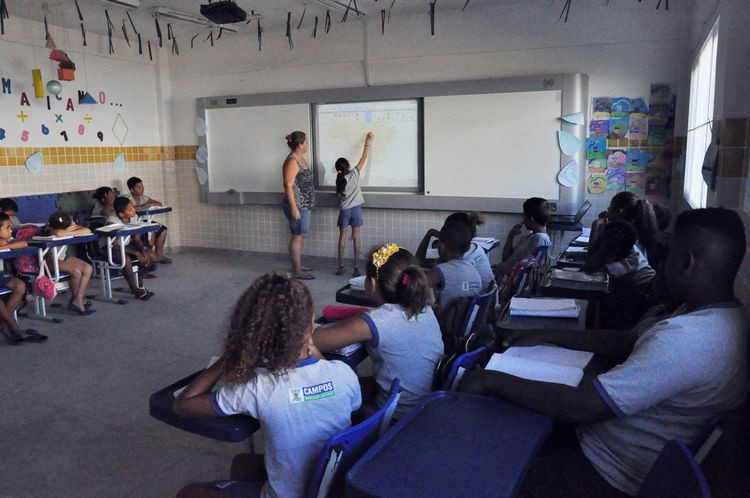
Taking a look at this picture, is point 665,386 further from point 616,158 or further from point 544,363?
point 616,158

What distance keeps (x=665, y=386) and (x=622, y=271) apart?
6.46 ft

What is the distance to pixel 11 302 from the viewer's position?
4562 millimetres

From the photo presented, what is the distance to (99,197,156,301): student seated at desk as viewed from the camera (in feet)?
18.6

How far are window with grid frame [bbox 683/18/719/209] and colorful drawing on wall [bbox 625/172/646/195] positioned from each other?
57 cm

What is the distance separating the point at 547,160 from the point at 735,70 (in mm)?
3397

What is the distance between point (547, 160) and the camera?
6043 millimetres

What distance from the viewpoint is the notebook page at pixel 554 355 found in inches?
67.7

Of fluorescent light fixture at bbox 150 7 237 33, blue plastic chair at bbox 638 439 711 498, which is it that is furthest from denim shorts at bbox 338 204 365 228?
blue plastic chair at bbox 638 439 711 498

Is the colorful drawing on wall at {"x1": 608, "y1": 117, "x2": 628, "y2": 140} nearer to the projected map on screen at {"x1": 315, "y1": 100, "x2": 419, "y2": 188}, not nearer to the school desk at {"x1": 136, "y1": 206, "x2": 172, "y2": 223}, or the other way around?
the projected map on screen at {"x1": 315, "y1": 100, "x2": 419, "y2": 188}

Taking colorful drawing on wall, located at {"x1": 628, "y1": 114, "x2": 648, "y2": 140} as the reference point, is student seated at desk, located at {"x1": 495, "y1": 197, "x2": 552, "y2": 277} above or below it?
below

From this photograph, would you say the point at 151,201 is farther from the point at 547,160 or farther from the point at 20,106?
the point at 547,160

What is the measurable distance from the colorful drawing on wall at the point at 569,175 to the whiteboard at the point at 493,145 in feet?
0.20

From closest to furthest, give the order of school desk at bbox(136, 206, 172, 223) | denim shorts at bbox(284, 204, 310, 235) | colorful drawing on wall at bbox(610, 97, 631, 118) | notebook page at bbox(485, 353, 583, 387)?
notebook page at bbox(485, 353, 583, 387) → colorful drawing on wall at bbox(610, 97, 631, 118) → denim shorts at bbox(284, 204, 310, 235) → school desk at bbox(136, 206, 172, 223)

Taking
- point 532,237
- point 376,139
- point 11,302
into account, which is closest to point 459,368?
point 532,237
